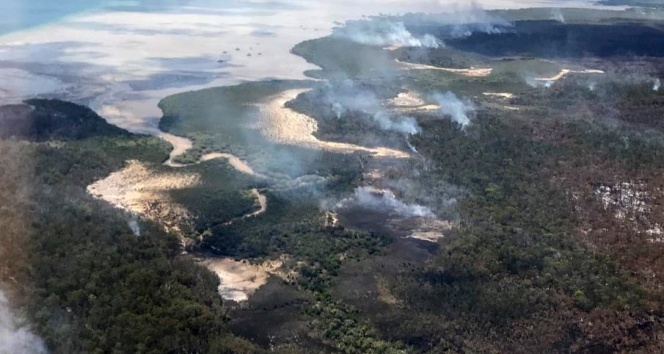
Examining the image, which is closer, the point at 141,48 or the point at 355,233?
the point at 355,233

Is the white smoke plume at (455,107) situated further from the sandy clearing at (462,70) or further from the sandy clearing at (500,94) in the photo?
the sandy clearing at (462,70)

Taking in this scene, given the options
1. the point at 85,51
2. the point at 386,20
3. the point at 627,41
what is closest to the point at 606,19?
the point at 627,41

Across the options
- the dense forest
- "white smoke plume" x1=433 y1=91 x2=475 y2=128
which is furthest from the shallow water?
"white smoke plume" x1=433 y1=91 x2=475 y2=128

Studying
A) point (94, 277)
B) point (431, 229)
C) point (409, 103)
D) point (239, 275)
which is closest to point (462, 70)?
point (409, 103)

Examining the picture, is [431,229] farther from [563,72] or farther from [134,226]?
[563,72]

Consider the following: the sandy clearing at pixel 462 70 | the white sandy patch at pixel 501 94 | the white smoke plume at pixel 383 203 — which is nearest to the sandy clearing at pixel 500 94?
the white sandy patch at pixel 501 94

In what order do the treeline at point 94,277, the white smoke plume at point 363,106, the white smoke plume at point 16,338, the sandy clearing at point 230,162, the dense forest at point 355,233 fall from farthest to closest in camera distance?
the white smoke plume at point 363,106 < the sandy clearing at point 230,162 < the dense forest at point 355,233 < the treeline at point 94,277 < the white smoke plume at point 16,338
